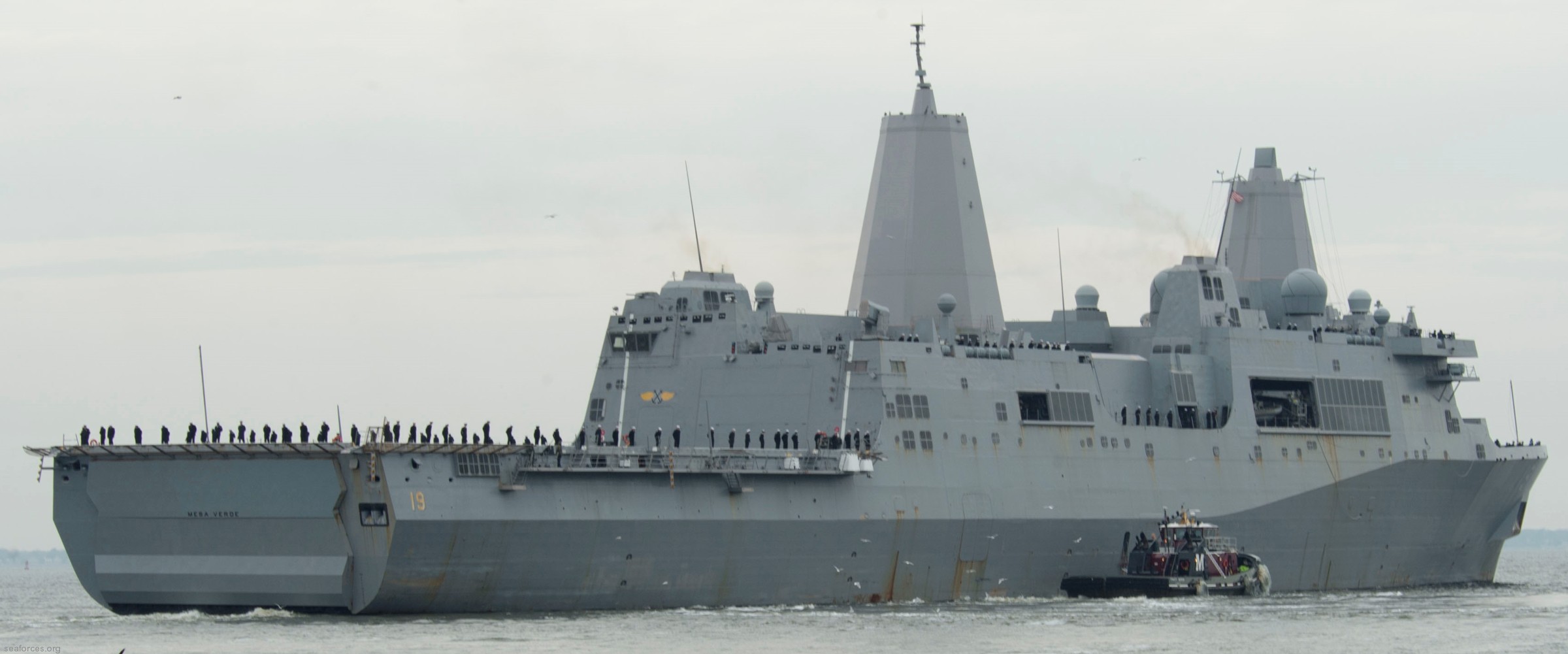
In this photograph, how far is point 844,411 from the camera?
44469 millimetres

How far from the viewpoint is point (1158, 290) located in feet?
174

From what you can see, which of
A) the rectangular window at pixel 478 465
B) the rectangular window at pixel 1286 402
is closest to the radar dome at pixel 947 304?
the rectangular window at pixel 1286 402

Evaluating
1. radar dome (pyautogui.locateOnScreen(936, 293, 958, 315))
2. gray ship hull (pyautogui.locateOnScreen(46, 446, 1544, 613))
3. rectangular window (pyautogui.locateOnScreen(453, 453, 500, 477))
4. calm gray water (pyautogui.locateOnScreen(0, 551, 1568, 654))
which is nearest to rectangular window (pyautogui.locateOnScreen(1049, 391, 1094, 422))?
gray ship hull (pyautogui.locateOnScreen(46, 446, 1544, 613))

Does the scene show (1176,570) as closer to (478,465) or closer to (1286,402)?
(1286,402)

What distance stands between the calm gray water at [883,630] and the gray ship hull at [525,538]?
1.65 ft

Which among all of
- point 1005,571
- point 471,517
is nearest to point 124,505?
point 471,517

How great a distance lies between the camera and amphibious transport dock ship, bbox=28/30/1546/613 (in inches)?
1521

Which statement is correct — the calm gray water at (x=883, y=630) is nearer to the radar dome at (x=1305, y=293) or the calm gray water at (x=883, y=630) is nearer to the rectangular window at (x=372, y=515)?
the rectangular window at (x=372, y=515)

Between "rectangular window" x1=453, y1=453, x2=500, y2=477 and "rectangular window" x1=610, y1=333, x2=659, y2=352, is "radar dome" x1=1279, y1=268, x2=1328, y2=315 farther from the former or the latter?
"rectangular window" x1=453, y1=453, x2=500, y2=477

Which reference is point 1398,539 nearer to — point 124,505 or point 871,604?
point 871,604

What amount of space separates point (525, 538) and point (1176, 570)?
15.2 meters

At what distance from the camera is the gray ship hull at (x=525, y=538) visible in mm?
38062

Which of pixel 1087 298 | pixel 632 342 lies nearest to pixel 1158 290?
pixel 1087 298

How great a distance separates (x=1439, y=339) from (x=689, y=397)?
2035 cm
